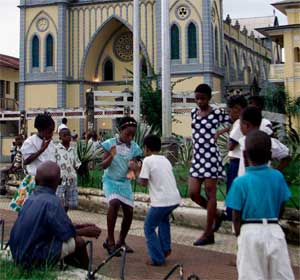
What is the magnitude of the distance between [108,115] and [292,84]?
36.2 ft

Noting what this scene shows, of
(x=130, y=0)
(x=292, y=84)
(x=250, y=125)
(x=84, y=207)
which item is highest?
(x=130, y=0)

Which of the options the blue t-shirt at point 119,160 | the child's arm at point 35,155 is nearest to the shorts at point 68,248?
the blue t-shirt at point 119,160

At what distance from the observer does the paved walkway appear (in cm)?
516

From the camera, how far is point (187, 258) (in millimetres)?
5867

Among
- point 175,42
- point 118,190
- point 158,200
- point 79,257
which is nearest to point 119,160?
point 118,190

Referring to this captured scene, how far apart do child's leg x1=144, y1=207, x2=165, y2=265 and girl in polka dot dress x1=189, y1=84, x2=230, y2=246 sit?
2.80 ft

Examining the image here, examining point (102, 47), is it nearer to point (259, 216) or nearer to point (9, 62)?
point (9, 62)

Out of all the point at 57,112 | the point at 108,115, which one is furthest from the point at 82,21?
the point at 108,115

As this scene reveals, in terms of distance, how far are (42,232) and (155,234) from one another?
5.62ft

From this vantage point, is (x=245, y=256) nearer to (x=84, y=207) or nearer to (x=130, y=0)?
(x=84, y=207)

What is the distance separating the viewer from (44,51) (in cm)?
3881

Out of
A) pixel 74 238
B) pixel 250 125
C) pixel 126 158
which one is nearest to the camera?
pixel 74 238

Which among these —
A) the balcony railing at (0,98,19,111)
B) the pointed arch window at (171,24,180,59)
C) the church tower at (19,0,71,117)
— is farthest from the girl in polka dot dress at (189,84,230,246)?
the balcony railing at (0,98,19,111)

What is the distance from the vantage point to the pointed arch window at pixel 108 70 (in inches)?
1612
